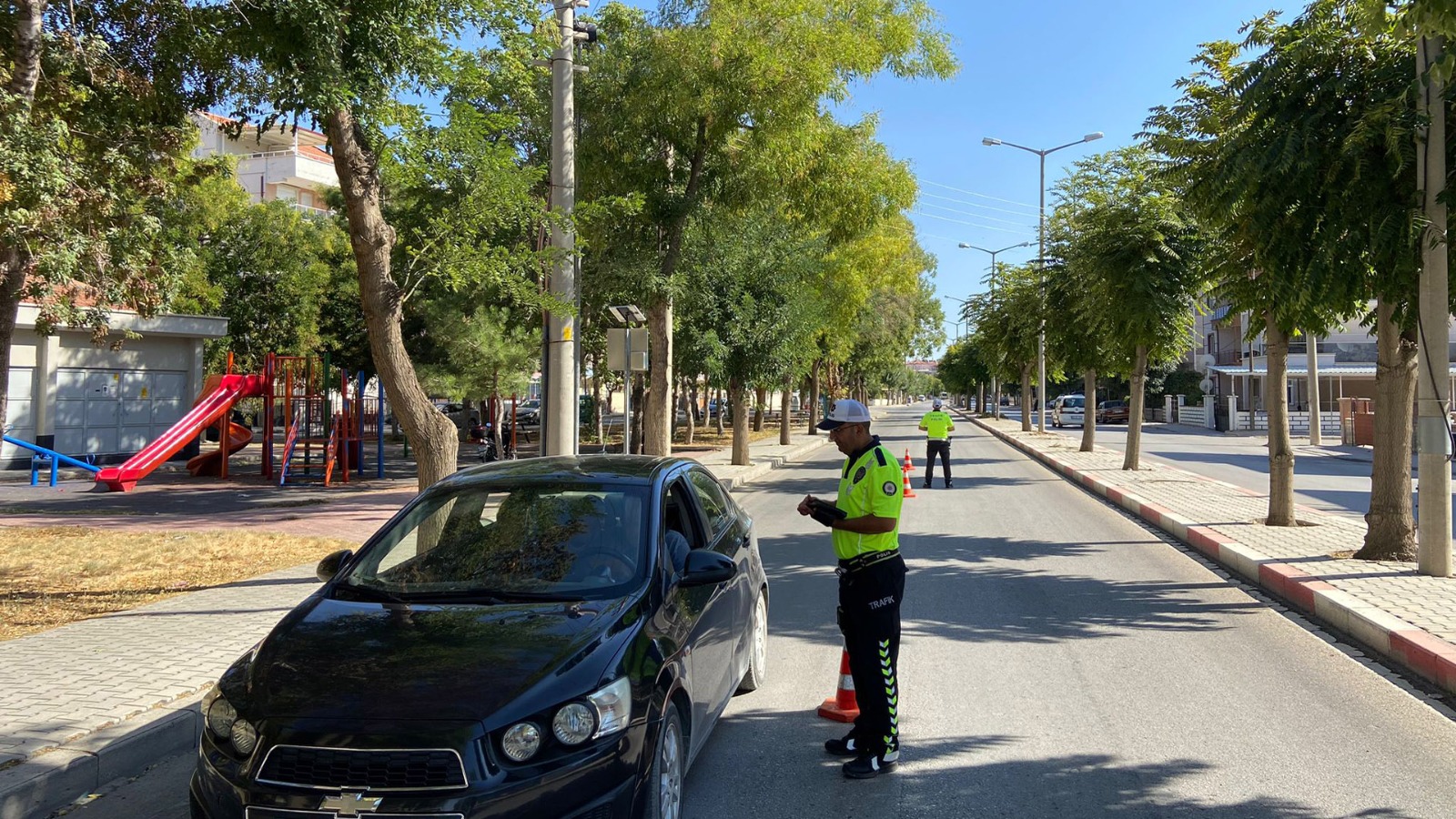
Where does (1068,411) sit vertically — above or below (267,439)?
above

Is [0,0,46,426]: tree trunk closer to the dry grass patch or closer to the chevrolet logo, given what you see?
the dry grass patch

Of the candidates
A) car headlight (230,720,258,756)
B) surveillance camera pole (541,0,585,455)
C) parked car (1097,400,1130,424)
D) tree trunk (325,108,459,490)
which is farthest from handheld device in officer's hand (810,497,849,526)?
parked car (1097,400,1130,424)

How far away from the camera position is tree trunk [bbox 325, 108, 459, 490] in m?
9.21

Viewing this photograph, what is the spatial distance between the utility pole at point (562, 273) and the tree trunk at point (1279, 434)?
852 cm

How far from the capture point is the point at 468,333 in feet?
80.3

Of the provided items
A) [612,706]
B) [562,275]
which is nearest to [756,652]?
[612,706]

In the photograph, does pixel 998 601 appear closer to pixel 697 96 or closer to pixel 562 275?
pixel 562 275

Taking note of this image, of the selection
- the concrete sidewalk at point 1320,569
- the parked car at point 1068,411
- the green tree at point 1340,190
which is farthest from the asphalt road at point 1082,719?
the parked car at point 1068,411

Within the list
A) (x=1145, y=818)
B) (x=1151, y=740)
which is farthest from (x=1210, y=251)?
(x=1145, y=818)

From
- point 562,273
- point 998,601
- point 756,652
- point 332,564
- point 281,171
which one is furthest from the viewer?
point 281,171

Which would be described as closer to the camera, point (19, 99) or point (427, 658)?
point (427, 658)

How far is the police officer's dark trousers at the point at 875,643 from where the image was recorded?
4605 millimetres

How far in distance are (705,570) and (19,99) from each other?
258 inches

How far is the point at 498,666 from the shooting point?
11.5 ft
